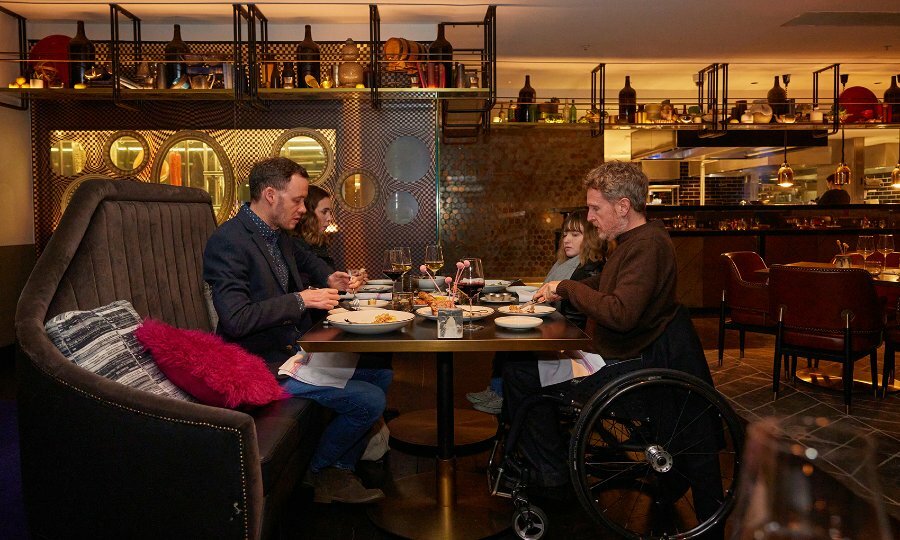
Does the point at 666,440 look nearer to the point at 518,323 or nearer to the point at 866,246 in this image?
the point at 518,323

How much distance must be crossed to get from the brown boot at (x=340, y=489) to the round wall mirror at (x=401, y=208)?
382 centimetres

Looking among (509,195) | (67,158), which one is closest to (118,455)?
(67,158)

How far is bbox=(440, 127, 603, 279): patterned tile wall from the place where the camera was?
9.96 m

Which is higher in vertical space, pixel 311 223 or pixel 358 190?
pixel 358 190

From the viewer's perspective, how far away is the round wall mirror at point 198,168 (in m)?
6.50

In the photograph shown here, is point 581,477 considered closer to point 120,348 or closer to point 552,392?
point 552,392

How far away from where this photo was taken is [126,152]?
652cm

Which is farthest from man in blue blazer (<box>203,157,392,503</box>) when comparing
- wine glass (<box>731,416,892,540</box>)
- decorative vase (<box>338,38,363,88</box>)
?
decorative vase (<box>338,38,363,88</box>)

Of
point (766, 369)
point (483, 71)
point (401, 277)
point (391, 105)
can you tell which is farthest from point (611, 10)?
point (401, 277)

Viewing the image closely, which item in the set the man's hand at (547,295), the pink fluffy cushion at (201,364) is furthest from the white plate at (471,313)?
the pink fluffy cushion at (201,364)

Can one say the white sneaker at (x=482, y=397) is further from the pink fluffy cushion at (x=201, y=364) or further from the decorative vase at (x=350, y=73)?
the decorative vase at (x=350, y=73)

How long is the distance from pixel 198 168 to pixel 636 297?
17.1 ft

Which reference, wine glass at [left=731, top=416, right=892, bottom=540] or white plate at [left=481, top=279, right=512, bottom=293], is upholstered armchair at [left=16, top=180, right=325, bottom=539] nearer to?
wine glass at [left=731, top=416, right=892, bottom=540]

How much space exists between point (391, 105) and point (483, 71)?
93 centimetres
